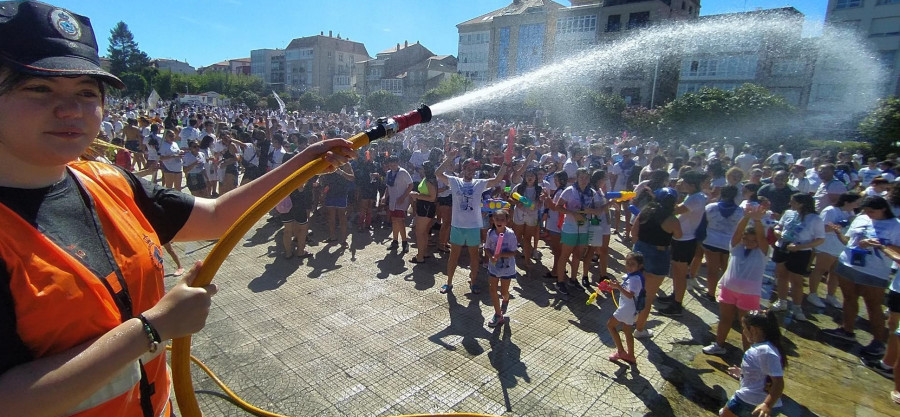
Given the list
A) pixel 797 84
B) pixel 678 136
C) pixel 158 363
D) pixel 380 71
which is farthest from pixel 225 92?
pixel 158 363

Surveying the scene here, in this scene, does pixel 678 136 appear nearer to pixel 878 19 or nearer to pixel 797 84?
pixel 797 84

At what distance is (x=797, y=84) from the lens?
4234cm

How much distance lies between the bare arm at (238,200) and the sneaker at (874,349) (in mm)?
7020

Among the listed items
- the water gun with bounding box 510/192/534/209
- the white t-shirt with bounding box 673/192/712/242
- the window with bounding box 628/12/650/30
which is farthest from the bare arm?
the window with bounding box 628/12/650/30

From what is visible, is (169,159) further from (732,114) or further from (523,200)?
(732,114)

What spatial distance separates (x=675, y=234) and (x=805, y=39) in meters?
53.8

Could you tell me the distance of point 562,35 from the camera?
182 feet

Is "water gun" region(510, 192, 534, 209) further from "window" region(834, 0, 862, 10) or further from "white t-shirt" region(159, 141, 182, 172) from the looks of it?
"window" region(834, 0, 862, 10)

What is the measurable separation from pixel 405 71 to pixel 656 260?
77.5 metres

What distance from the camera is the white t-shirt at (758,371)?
358 centimetres

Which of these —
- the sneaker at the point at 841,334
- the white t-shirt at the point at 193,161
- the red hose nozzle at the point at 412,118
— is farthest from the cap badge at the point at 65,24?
the white t-shirt at the point at 193,161

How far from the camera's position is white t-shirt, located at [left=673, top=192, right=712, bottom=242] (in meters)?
6.53

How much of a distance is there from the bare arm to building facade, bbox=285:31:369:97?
307 ft

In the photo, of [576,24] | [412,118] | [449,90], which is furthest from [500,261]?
[576,24]
